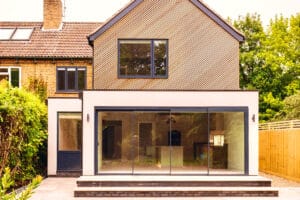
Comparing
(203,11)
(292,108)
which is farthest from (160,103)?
(292,108)

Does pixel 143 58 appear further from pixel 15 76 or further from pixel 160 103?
pixel 15 76

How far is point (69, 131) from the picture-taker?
2194 cm

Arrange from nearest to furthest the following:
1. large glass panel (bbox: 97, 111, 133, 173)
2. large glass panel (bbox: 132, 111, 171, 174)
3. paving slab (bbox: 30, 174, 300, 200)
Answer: paving slab (bbox: 30, 174, 300, 200) → large glass panel (bbox: 132, 111, 171, 174) → large glass panel (bbox: 97, 111, 133, 173)

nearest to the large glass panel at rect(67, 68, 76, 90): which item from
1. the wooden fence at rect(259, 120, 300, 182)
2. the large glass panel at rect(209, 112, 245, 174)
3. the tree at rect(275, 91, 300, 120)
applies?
the wooden fence at rect(259, 120, 300, 182)

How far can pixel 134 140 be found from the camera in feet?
57.2

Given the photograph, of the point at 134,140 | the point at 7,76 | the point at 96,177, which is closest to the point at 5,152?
the point at 96,177

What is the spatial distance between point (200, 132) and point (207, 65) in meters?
3.36

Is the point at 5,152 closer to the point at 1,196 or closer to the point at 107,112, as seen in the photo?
the point at 107,112

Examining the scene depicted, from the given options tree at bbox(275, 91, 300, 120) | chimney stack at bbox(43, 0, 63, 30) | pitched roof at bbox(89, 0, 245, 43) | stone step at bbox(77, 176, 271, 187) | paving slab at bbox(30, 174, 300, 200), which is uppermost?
chimney stack at bbox(43, 0, 63, 30)

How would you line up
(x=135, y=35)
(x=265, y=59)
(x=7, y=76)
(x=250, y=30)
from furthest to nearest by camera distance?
1. (x=250, y=30)
2. (x=265, y=59)
3. (x=7, y=76)
4. (x=135, y=35)

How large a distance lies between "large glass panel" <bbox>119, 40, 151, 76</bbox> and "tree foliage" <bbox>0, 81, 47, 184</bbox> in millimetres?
3656

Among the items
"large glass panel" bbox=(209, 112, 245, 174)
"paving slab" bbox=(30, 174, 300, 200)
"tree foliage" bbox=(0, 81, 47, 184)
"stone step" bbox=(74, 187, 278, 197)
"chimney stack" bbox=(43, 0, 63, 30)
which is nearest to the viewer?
"paving slab" bbox=(30, 174, 300, 200)

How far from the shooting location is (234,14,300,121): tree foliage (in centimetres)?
3747

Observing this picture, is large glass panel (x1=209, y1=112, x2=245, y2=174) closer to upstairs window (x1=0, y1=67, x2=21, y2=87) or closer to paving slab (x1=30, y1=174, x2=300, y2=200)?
paving slab (x1=30, y1=174, x2=300, y2=200)
